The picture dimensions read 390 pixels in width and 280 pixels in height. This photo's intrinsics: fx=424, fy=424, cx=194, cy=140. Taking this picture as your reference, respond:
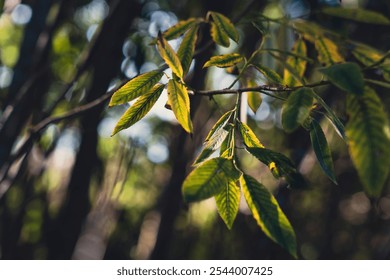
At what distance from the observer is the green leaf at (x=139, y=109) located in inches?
24.4

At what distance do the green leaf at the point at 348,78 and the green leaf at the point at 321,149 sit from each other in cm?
15

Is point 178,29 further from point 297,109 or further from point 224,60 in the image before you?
point 297,109

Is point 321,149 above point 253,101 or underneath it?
above

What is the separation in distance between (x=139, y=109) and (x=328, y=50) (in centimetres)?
46

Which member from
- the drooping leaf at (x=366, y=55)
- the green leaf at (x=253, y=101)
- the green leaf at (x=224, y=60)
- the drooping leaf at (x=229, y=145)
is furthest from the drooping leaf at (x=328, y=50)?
the drooping leaf at (x=229, y=145)

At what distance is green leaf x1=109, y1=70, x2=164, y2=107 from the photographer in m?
0.62

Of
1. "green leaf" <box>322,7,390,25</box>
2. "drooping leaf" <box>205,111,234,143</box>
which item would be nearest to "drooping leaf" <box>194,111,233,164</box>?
"drooping leaf" <box>205,111,234,143</box>

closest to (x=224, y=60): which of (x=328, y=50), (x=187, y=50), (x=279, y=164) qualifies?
(x=187, y=50)

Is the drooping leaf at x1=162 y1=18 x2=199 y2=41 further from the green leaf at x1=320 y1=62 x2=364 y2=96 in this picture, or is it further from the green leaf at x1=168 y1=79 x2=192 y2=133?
the green leaf at x1=320 y1=62 x2=364 y2=96

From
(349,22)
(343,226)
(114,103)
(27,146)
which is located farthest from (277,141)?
(114,103)

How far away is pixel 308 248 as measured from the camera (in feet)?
12.0

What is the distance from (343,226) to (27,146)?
3384mm

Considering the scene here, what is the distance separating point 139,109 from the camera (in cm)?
63
